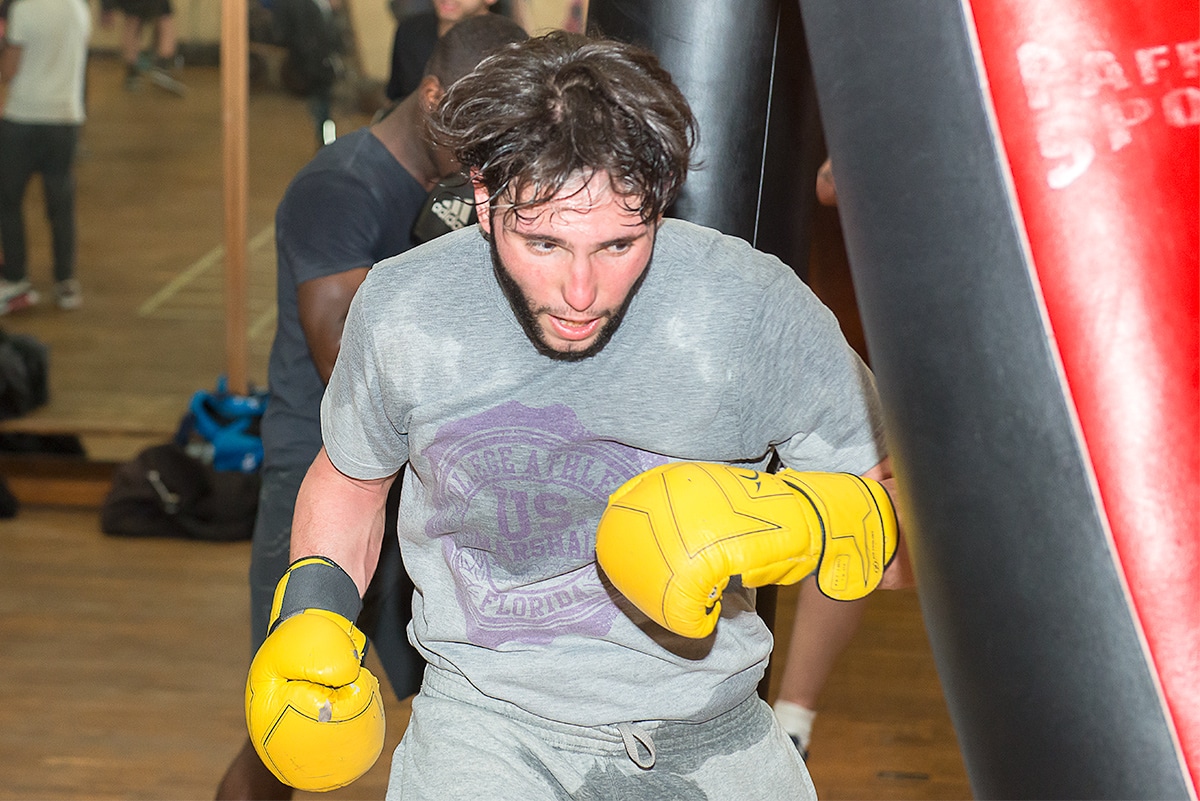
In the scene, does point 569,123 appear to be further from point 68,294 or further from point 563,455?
point 68,294

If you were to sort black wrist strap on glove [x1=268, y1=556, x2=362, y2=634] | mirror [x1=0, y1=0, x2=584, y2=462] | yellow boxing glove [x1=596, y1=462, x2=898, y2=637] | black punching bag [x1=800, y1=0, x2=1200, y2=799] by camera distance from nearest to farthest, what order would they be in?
black punching bag [x1=800, y1=0, x2=1200, y2=799]
yellow boxing glove [x1=596, y1=462, x2=898, y2=637]
black wrist strap on glove [x1=268, y1=556, x2=362, y2=634]
mirror [x1=0, y1=0, x2=584, y2=462]

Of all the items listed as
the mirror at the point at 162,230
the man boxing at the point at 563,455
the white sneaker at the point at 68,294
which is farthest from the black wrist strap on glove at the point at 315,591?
the white sneaker at the point at 68,294

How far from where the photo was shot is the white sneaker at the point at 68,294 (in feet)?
16.2

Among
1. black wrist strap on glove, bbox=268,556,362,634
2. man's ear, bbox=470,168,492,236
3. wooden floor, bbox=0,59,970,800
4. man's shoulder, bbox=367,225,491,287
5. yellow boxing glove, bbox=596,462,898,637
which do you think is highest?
man's ear, bbox=470,168,492,236

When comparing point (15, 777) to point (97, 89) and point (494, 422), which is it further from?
point (97, 89)

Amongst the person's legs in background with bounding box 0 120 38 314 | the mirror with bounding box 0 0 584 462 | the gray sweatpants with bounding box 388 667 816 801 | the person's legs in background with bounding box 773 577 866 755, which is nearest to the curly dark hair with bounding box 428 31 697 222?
the gray sweatpants with bounding box 388 667 816 801

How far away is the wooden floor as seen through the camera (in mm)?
3000

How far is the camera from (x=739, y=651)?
4.78 feet

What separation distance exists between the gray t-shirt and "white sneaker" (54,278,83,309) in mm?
3842

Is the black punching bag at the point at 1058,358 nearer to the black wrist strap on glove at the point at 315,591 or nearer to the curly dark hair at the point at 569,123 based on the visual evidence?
the curly dark hair at the point at 569,123

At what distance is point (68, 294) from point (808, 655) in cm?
341

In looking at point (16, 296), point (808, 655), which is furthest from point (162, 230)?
point (808, 655)

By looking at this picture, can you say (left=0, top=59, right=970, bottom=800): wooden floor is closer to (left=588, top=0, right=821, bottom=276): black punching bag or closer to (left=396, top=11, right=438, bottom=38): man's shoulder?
(left=396, top=11, right=438, bottom=38): man's shoulder

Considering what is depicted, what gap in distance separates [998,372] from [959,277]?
0.26ft
